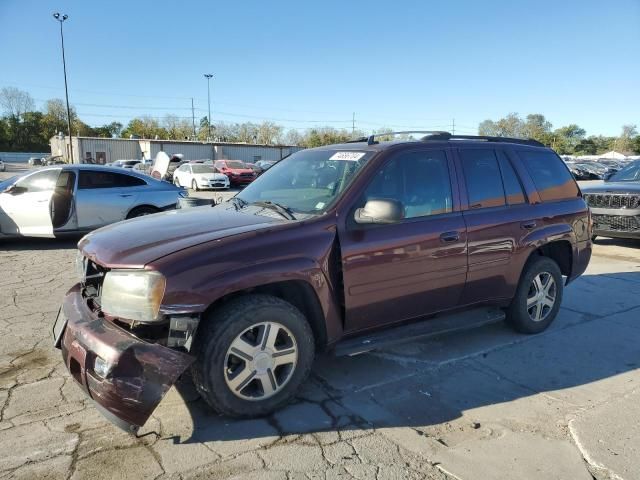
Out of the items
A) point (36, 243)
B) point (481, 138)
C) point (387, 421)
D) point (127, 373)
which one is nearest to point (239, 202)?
point (127, 373)

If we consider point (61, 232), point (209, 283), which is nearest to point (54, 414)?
point (209, 283)

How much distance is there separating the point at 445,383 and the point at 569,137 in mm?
129050

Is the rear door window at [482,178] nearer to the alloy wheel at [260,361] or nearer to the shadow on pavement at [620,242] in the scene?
the alloy wheel at [260,361]

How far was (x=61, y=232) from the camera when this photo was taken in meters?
8.73

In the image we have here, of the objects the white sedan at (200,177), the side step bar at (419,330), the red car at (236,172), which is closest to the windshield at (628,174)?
the side step bar at (419,330)

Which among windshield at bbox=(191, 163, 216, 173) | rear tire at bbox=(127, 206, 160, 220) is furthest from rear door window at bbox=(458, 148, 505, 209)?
windshield at bbox=(191, 163, 216, 173)

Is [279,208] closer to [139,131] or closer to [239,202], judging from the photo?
[239,202]

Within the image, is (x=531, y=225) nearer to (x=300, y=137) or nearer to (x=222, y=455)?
(x=222, y=455)

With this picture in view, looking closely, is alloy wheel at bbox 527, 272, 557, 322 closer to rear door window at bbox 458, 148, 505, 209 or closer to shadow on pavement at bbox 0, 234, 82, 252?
rear door window at bbox 458, 148, 505, 209

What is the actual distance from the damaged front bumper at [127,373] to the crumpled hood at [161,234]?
0.45m

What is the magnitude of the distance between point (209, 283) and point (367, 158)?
1609 millimetres

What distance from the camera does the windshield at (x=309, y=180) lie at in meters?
3.60

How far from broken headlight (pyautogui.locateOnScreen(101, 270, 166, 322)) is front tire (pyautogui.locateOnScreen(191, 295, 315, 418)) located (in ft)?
1.18

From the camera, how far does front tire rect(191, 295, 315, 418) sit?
9.47ft
